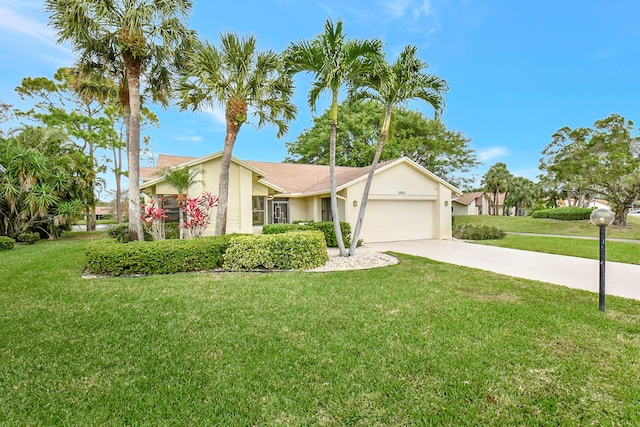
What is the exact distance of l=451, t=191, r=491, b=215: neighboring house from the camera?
43.3 meters

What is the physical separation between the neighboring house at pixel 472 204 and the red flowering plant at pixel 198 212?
38.4m

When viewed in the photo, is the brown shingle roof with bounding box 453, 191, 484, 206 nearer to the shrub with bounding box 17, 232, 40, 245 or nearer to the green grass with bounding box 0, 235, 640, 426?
the green grass with bounding box 0, 235, 640, 426

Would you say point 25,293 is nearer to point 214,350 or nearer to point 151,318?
point 151,318

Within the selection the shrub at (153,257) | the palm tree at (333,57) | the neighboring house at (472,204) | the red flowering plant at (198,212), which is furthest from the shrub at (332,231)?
the neighboring house at (472,204)

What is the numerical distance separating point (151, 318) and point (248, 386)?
2.58m

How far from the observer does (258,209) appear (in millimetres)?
16234

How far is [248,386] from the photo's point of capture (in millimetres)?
2820

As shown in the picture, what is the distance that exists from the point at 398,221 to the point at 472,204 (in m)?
35.8

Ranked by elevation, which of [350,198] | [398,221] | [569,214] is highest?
[350,198]

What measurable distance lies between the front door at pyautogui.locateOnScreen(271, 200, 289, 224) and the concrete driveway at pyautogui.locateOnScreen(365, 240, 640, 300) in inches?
314

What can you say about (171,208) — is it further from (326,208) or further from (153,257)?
(326,208)

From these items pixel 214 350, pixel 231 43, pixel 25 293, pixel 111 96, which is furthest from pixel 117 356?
pixel 111 96

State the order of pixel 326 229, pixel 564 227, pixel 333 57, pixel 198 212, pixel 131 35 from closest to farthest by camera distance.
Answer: pixel 333 57 → pixel 131 35 → pixel 198 212 → pixel 326 229 → pixel 564 227

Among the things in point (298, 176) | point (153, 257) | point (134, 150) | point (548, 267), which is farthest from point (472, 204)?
point (153, 257)
